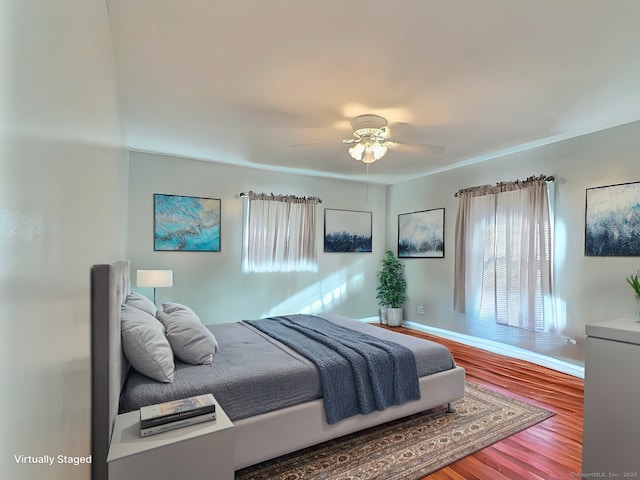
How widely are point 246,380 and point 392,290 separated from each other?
4.16 m

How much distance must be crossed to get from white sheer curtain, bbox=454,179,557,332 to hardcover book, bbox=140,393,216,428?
12.3 feet

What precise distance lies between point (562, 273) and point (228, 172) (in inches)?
171

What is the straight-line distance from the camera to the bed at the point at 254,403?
1.42m

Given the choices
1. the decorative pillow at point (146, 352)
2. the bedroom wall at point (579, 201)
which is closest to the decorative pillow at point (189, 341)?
the decorative pillow at point (146, 352)

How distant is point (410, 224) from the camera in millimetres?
5844

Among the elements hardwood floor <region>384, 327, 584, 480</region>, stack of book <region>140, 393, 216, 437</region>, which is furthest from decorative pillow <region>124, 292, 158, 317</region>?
hardwood floor <region>384, 327, 584, 480</region>

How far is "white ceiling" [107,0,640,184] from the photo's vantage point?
5.90ft

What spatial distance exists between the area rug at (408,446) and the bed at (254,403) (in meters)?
0.11

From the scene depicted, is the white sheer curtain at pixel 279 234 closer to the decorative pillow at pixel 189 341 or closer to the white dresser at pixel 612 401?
Result: the decorative pillow at pixel 189 341

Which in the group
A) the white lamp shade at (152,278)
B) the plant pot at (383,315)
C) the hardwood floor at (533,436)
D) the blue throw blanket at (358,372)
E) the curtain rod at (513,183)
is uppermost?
the curtain rod at (513,183)

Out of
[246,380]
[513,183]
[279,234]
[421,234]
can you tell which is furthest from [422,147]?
[246,380]

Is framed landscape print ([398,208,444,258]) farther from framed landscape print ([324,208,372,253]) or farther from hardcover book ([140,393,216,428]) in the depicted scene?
hardcover book ([140,393,216,428])

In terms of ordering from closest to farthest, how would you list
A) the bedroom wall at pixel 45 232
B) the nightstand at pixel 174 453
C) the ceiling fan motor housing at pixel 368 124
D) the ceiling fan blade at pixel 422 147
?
the bedroom wall at pixel 45 232 < the nightstand at pixel 174 453 < the ceiling fan motor housing at pixel 368 124 < the ceiling fan blade at pixel 422 147

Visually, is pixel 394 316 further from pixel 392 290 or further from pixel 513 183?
pixel 513 183
